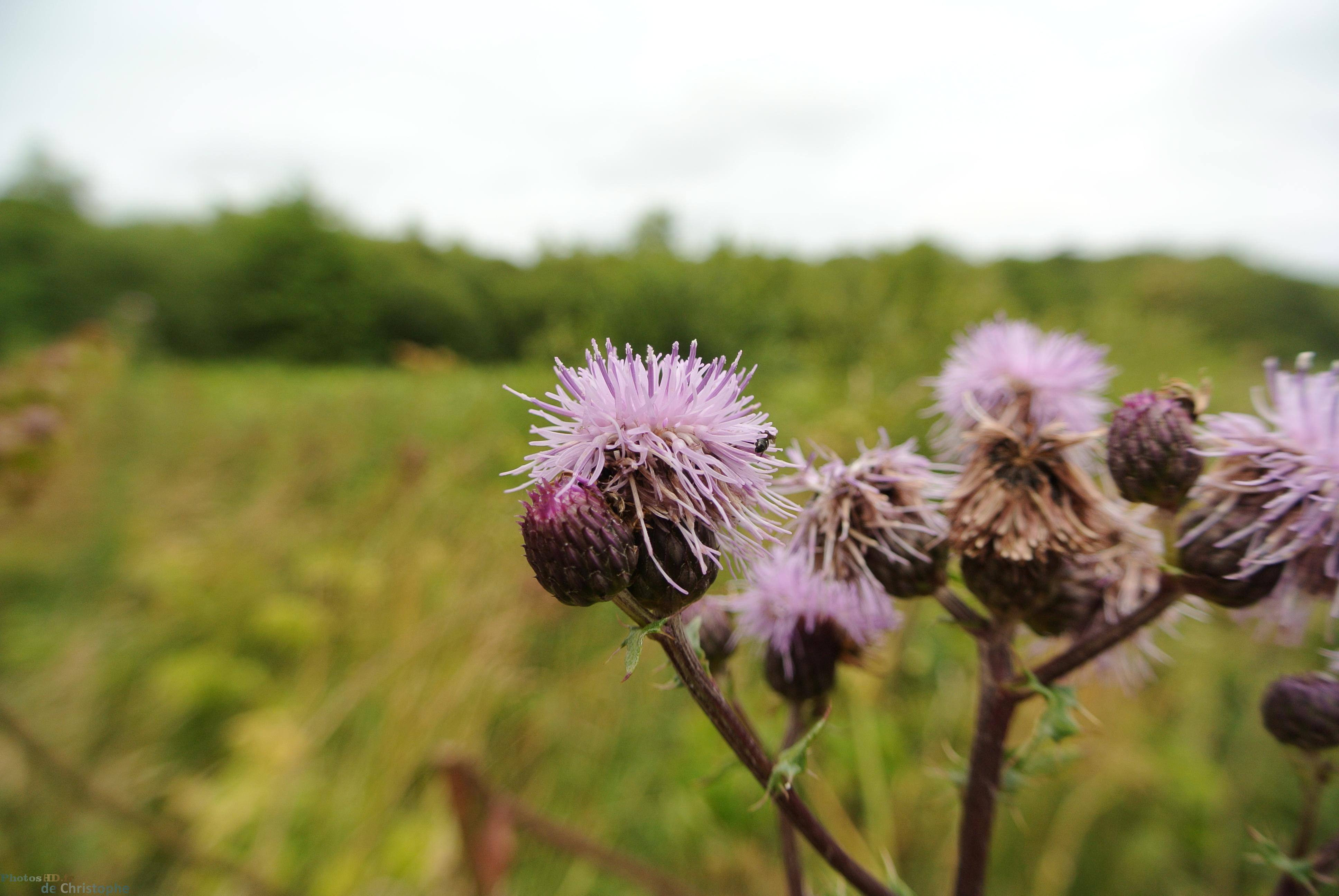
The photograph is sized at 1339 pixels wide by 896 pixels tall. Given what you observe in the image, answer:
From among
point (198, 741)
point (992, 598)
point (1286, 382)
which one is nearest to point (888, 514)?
point (992, 598)

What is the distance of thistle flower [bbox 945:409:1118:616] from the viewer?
2.15ft

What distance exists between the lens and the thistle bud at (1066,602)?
668mm

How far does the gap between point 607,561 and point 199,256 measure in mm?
23825

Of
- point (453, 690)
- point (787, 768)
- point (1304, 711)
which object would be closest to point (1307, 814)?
point (1304, 711)

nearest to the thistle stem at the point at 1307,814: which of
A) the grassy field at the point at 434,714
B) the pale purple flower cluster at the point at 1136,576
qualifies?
the pale purple flower cluster at the point at 1136,576

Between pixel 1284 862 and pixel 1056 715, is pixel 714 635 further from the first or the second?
pixel 1284 862

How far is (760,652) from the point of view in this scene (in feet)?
3.00

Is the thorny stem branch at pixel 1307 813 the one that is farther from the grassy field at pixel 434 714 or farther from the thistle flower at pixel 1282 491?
the grassy field at pixel 434 714

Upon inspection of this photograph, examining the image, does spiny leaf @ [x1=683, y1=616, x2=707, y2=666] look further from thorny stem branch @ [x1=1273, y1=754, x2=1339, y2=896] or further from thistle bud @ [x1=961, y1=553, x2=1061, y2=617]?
thorny stem branch @ [x1=1273, y1=754, x2=1339, y2=896]

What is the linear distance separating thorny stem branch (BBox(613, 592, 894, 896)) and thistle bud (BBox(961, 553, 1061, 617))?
29 centimetres

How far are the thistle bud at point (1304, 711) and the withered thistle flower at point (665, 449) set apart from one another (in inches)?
25.5

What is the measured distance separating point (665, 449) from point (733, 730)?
0.23m

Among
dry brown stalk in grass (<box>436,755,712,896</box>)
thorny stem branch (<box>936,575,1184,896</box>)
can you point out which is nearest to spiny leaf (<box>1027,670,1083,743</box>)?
thorny stem branch (<box>936,575,1184,896</box>)

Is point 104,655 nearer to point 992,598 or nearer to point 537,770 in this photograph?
point 537,770
